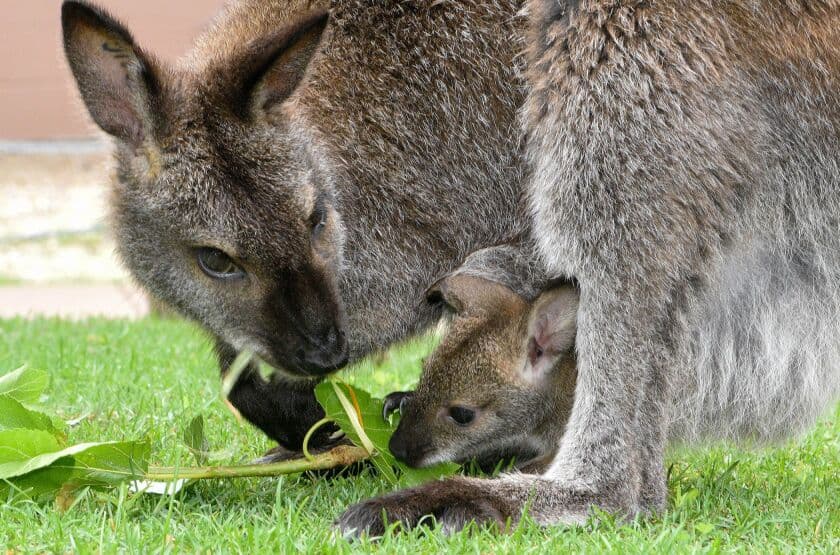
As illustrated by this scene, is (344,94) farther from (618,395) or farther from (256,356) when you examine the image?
(618,395)

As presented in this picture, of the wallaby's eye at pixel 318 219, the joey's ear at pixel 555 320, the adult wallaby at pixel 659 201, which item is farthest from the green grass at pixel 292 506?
the wallaby's eye at pixel 318 219

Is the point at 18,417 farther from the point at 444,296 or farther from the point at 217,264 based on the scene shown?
the point at 444,296

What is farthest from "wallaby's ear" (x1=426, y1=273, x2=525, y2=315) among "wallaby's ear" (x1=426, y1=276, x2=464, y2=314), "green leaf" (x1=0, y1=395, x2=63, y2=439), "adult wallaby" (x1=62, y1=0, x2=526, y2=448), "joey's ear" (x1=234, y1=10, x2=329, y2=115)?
"green leaf" (x1=0, y1=395, x2=63, y2=439)

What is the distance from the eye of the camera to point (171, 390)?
4.62m

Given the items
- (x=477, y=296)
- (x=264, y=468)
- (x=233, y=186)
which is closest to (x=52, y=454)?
(x=264, y=468)

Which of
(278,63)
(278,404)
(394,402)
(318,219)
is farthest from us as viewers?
(278,404)

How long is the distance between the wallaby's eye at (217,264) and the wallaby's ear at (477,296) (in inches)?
23.6

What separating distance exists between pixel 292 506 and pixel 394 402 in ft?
2.30

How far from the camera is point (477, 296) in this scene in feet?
11.0

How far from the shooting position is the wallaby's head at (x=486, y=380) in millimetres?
3344

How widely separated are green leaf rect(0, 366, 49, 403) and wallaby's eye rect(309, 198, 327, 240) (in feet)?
2.89

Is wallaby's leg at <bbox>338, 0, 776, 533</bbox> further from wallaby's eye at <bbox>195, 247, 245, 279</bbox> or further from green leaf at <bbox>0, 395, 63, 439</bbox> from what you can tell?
green leaf at <bbox>0, 395, 63, 439</bbox>

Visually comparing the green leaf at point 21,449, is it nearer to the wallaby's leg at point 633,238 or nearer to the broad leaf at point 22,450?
the broad leaf at point 22,450

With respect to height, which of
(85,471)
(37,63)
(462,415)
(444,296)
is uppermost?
(444,296)
